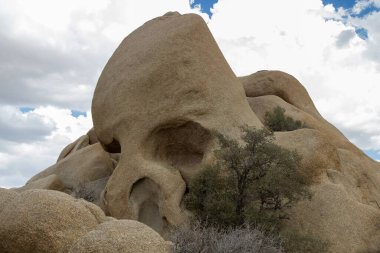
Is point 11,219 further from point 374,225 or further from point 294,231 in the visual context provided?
point 374,225

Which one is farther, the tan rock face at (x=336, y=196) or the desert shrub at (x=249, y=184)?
the tan rock face at (x=336, y=196)

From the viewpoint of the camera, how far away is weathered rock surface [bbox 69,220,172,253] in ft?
28.3

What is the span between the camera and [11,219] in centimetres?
1055

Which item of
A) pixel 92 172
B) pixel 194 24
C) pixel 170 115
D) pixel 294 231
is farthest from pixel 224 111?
pixel 92 172

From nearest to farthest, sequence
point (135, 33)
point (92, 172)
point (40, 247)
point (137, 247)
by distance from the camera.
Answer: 1. point (137, 247)
2. point (40, 247)
3. point (135, 33)
4. point (92, 172)

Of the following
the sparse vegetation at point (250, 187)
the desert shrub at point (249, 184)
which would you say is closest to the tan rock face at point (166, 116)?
the sparse vegetation at point (250, 187)

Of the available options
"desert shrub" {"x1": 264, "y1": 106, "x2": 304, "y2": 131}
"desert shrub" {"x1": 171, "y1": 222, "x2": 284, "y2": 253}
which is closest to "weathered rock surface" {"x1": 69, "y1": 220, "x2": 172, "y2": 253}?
"desert shrub" {"x1": 171, "y1": 222, "x2": 284, "y2": 253}

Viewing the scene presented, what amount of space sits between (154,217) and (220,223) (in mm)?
3046

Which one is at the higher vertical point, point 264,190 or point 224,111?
point 224,111

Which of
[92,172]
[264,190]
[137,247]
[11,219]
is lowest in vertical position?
[137,247]

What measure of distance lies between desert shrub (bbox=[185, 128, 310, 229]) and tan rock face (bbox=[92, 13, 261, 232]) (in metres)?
1.03

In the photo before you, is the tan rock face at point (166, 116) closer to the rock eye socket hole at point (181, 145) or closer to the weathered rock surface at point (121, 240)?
the rock eye socket hole at point (181, 145)

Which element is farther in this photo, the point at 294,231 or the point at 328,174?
the point at 328,174

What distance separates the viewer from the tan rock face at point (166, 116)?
17.7 m
